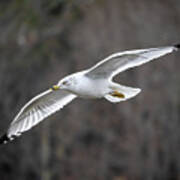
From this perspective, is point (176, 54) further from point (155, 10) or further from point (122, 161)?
point (122, 161)

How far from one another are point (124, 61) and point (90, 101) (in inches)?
195

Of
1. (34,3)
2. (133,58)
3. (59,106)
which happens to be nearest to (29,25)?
(34,3)

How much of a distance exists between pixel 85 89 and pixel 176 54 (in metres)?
4.98

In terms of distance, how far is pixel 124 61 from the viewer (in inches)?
203

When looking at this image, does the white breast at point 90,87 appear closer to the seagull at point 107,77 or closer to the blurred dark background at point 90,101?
the seagull at point 107,77

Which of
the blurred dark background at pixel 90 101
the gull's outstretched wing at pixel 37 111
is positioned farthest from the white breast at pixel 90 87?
the blurred dark background at pixel 90 101

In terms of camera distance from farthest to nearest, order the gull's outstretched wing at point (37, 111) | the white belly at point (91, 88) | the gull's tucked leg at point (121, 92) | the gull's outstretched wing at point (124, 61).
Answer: the gull's outstretched wing at point (37, 111) → the gull's tucked leg at point (121, 92) → the white belly at point (91, 88) → the gull's outstretched wing at point (124, 61)

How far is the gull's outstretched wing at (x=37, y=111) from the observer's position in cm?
567

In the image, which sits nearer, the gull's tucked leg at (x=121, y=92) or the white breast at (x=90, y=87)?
the white breast at (x=90, y=87)

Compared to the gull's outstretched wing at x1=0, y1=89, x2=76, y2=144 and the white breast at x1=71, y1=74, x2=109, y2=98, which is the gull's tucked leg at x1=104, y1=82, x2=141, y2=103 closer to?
the white breast at x1=71, y1=74, x2=109, y2=98

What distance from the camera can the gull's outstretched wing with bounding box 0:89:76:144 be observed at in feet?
18.6

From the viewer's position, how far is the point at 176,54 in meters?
9.95

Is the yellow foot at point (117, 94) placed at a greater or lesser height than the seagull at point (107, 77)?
lesser

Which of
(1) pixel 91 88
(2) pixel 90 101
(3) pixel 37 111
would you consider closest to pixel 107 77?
(1) pixel 91 88
